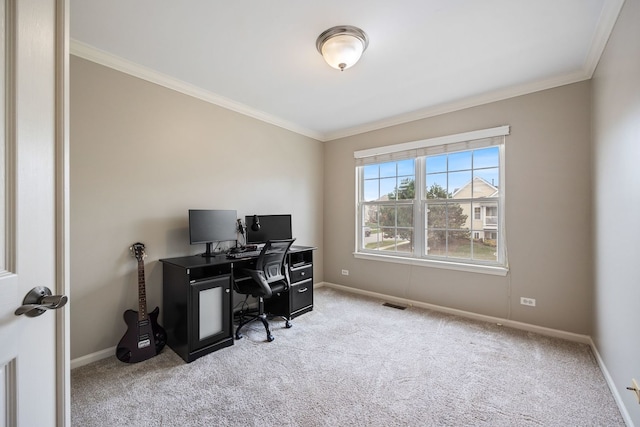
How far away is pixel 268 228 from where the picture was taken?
3537 millimetres

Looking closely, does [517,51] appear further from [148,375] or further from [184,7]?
[148,375]

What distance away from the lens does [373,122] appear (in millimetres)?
Answer: 4074

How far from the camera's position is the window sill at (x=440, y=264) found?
312cm

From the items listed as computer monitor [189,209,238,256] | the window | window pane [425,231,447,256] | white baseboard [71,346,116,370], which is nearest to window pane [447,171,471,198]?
the window

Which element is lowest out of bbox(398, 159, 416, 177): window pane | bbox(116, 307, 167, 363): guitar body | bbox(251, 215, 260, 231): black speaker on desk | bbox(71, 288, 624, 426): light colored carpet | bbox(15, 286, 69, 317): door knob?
bbox(71, 288, 624, 426): light colored carpet

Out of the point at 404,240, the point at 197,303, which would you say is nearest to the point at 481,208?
the point at 404,240

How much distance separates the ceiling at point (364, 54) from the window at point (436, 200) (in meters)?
0.62

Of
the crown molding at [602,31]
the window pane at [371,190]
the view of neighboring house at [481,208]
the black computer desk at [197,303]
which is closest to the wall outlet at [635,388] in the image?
the view of neighboring house at [481,208]

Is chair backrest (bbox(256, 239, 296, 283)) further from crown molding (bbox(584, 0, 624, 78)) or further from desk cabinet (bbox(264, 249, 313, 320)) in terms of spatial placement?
crown molding (bbox(584, 0, 624, 78))

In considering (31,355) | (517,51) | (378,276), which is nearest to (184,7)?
(31,355)

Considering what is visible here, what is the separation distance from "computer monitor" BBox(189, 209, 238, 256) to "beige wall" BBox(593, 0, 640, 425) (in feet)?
10.4

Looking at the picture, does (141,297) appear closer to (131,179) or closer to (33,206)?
(131,179)

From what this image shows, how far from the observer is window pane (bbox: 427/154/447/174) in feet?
11.7

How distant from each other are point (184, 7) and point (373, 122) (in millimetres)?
2808
